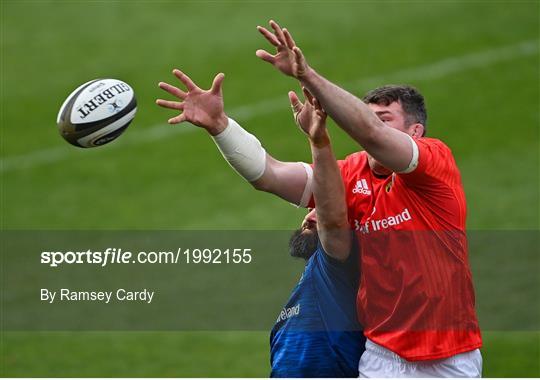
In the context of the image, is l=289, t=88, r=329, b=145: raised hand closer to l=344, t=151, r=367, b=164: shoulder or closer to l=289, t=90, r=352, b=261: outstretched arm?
l=289, t=90, r=352, b=261: outstretched arm

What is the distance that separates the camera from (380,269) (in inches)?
297

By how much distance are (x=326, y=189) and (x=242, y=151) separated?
760mm

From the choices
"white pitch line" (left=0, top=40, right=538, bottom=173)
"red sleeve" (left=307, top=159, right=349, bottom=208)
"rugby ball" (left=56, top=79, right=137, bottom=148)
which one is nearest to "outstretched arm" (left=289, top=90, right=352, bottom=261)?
"red sleeve" (left=307, top=159, right=349, bottom=208)

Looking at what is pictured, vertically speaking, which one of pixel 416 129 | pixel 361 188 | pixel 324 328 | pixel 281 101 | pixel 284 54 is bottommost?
pixel 324 328

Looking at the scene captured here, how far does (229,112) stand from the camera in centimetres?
1681

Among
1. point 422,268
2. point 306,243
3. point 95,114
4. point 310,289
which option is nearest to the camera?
point 422,268

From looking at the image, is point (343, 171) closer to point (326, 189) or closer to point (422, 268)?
point (326, 189)

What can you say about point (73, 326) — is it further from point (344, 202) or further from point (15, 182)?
point (344, 202)

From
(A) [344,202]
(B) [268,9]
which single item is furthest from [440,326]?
(B) [268,9]

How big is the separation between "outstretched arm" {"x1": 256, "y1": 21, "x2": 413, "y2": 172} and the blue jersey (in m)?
0.96

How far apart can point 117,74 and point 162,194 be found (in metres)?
3.51

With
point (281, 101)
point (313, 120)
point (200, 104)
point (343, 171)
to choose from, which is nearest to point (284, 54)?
point (313, 120)

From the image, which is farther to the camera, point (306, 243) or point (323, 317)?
point (306, 243)

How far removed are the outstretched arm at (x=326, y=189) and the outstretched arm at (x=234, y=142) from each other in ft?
1.55
